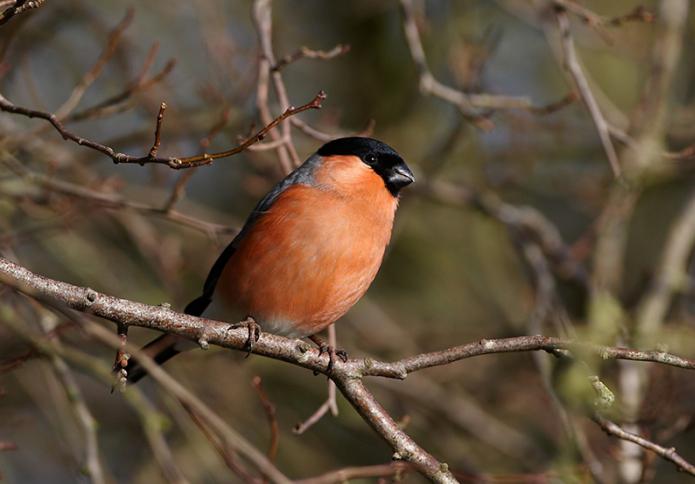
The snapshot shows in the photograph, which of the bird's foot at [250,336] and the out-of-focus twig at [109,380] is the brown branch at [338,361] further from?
the out-of-focus twig at [109,380]

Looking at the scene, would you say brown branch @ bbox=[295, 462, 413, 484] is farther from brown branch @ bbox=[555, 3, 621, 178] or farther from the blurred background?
brown branch @ bbox=[555, 3, 621, 178]

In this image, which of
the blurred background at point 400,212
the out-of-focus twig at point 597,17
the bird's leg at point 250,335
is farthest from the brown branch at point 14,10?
the out-of-focus twig at point 597,17

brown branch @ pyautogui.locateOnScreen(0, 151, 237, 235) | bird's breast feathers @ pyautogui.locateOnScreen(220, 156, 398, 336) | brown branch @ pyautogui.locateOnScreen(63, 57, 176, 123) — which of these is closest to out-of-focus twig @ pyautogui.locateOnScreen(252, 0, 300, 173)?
bird's breast feathers @ pyautogui.locateOnScreen(220, 156, 398, 336)

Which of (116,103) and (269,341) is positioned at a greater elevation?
(116,103)

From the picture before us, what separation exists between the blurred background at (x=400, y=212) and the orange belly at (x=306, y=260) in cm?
39

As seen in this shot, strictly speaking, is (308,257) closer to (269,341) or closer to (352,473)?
(269,341)

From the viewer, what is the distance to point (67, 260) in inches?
236

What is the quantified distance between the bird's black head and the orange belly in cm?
28

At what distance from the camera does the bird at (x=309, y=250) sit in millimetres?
4348

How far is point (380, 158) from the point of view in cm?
489

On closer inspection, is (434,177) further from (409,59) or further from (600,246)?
(409,59)

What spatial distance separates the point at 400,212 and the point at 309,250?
102 inches

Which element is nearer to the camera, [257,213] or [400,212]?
[257,213]

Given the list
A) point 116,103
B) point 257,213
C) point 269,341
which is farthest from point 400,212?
point 269,341
